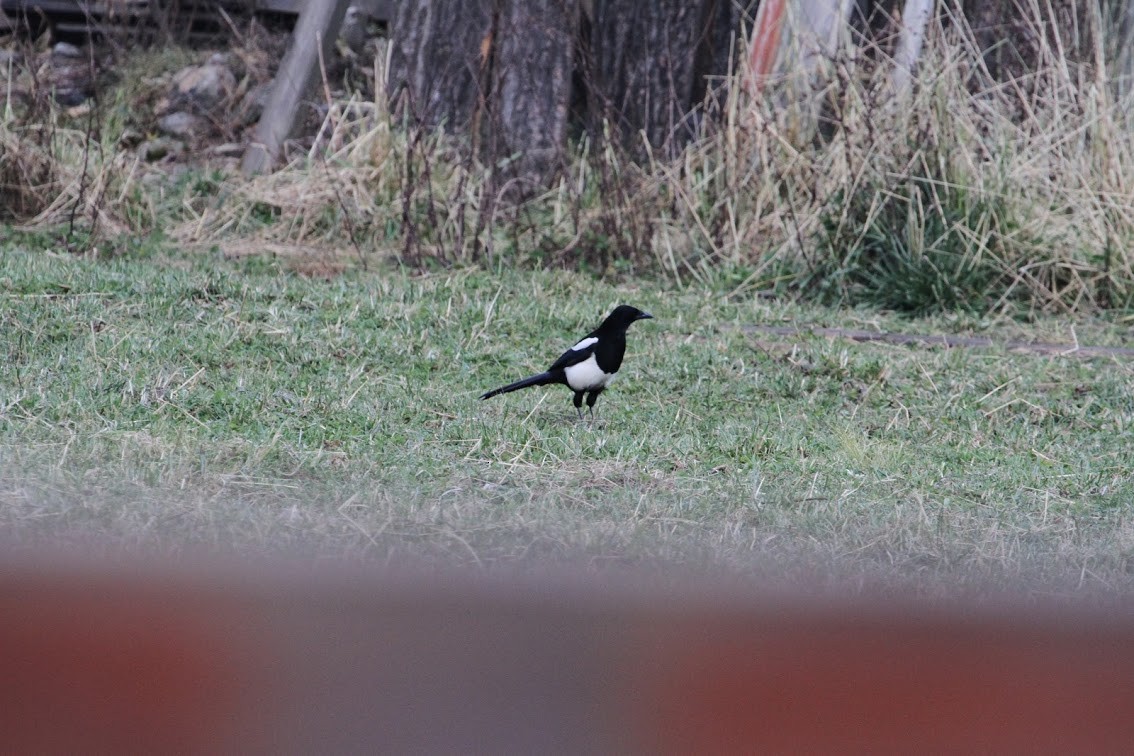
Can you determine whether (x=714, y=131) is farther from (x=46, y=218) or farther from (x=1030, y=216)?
(x=46, y=218)

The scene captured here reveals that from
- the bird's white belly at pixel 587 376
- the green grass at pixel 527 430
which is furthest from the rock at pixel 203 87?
the bird's white belly at pixel 587 376

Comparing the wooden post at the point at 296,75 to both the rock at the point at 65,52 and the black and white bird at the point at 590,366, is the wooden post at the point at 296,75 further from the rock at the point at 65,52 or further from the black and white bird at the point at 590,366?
the black and white bird at the point at 590,366

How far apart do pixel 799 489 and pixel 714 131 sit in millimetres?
4472

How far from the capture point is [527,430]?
360 centimetres

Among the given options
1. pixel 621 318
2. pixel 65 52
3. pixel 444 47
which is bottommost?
pixel 621 318

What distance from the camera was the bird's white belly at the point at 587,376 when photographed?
373cm

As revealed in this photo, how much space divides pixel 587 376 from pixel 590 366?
0.10 feet

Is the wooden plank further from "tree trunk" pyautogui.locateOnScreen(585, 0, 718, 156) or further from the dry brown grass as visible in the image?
the dry brown grass

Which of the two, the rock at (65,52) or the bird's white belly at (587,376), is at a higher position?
the rock at (65,52)

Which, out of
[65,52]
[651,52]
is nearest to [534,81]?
[651,52]

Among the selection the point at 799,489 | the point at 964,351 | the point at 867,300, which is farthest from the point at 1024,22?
the point at 799,489

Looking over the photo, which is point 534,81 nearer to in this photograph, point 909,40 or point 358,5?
point 909,40

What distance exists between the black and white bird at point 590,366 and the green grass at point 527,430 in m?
0.12

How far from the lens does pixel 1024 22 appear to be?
6980mm
